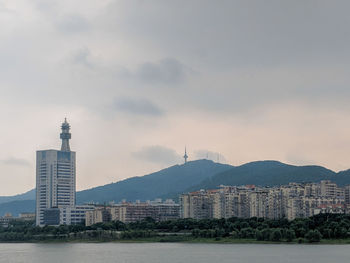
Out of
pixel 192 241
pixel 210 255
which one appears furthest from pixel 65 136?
pixel 210 255

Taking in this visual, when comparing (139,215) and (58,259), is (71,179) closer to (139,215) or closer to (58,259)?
(139,215)

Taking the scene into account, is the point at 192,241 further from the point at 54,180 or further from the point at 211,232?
the point at 54,180

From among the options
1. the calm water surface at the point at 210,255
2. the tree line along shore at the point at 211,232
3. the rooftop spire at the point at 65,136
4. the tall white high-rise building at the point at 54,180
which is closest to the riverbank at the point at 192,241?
the tree line along shore at the point at 211,232

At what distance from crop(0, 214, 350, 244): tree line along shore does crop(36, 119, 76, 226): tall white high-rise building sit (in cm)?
3472

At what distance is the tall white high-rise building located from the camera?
173 metres

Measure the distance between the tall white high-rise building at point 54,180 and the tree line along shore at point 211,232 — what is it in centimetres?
3472

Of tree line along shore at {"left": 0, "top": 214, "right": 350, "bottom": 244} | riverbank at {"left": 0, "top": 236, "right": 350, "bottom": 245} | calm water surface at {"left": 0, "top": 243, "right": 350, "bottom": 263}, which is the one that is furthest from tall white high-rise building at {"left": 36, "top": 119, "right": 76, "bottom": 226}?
calm water surface at {"left": 0, "top": 243, "right": 350, "bottom": 263}

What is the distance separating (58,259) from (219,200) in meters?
82.8

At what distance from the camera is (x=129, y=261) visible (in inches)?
2734

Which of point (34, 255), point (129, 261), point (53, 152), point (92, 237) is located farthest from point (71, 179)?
point (129, 261)

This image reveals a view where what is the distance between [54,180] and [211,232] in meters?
80.3

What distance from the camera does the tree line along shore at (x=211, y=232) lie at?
3602 inches

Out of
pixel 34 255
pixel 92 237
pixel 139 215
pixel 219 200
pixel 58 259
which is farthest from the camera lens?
pixel 139 215

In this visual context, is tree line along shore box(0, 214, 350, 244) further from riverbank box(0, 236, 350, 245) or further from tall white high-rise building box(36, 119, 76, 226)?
tall white high-rise building box(36, 119, 76, 226)
